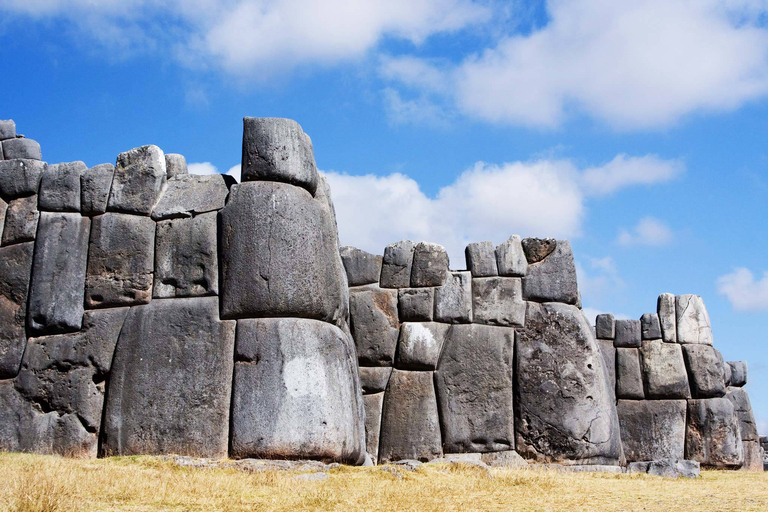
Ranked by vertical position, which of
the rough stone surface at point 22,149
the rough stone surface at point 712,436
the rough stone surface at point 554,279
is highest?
the rough stone surface at point 22,149

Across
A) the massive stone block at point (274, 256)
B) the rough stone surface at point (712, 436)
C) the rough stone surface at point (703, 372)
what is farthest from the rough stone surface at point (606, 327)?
the massive stone block at point (274, 256)

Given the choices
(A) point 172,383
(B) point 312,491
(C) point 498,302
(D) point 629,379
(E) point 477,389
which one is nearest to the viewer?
(B) point 312,491

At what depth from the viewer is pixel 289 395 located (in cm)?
888

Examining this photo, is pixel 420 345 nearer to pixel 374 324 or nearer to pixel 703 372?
pixel 374 324

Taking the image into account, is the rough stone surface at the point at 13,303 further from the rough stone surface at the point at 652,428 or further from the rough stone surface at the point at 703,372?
the rough stone surface at the point at 703,372

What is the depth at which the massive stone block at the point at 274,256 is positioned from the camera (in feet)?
30.3

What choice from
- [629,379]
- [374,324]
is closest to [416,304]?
[374,324]

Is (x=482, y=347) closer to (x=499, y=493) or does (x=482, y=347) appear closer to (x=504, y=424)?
(x=504, y=424)

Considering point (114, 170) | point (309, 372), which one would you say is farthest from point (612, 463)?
point (114, 170)

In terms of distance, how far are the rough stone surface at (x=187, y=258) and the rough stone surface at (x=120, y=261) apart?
127 mm

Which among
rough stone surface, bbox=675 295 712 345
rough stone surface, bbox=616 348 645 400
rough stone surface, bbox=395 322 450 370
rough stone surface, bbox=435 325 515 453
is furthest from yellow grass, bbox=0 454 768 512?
rough stone surface, bbox=675 295 712 345

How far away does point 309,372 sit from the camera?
29.6ft

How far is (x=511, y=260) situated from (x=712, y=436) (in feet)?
19.0

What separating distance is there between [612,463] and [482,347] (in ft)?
8.06
